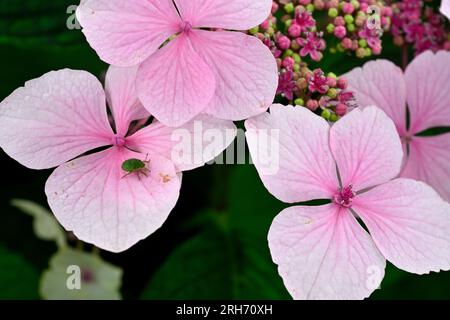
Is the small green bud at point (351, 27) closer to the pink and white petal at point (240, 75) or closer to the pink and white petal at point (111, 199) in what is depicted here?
the pink and white petal at point (240, 75)

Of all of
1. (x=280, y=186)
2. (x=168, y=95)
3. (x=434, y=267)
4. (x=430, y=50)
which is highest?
(x=430, y=50)

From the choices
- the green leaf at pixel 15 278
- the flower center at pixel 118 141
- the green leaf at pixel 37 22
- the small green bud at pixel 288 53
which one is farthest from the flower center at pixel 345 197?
the green leaf at pixel 15 278

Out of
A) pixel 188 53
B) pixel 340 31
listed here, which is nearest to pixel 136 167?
pixel 188 53

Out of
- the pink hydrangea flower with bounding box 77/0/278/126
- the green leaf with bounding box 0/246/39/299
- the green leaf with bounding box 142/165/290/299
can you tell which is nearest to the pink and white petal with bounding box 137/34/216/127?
the pink hydrangea flower with bounding box 77/0/278/126

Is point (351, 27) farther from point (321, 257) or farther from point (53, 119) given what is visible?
point (53, 119)

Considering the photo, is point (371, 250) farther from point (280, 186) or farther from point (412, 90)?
point (412, 90)

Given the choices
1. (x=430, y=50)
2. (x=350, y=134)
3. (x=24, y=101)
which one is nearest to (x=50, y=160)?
(x=24, y=101)
